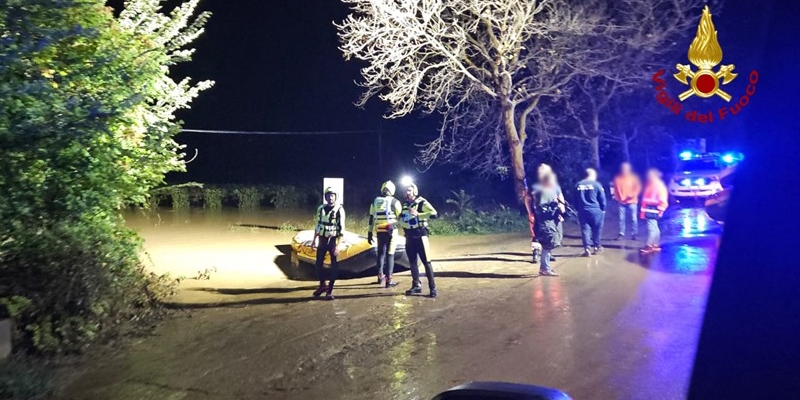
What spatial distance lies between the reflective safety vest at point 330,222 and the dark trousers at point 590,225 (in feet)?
18.8

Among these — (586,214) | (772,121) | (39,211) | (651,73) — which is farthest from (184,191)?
(772,121)

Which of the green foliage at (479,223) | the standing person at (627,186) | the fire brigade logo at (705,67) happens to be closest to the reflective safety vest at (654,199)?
the standing person at (627,186)

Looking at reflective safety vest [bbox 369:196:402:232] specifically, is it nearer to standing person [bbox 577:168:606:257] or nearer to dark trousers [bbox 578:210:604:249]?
standing person [bbox 577:168:606:257]

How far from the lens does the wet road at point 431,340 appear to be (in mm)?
6844

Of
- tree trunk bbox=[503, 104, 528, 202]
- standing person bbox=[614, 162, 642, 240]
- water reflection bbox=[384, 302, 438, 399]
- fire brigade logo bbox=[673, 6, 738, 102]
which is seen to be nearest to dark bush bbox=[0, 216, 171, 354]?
water reflection bbox=[384, 302, 438, 399]

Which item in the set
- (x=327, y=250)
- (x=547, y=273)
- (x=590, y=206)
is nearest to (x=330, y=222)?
(x=327, y=250)

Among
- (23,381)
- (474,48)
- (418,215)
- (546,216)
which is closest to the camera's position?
(23,381)

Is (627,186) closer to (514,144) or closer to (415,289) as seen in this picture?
(514,144)

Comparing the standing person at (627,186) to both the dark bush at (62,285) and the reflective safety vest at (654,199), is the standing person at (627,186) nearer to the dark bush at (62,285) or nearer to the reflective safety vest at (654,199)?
the reflective safety vest at (654,199)

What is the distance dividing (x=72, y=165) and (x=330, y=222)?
3.86 metres

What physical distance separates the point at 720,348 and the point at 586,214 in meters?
7.12

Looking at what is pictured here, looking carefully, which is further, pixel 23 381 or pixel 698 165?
pixel 698 165

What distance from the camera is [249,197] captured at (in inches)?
1309

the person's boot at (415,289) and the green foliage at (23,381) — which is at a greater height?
the person's boot at (415,289)
